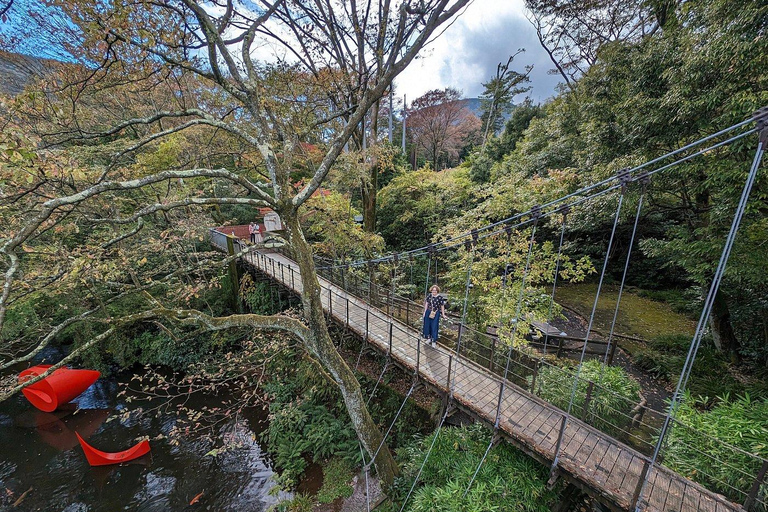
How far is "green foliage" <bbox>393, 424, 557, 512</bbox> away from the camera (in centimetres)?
374

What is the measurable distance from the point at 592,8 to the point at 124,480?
65.4ft

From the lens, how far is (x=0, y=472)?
22.7ft

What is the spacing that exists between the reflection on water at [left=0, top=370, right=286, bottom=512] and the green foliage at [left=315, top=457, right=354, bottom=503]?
1.08 metres

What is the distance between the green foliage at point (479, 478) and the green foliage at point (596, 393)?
4.08 feet

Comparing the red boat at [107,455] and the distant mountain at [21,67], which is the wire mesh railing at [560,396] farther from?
the distant mountain at [21,67]

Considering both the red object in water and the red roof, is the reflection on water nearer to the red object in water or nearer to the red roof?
the red object in water

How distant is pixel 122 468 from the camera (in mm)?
6922

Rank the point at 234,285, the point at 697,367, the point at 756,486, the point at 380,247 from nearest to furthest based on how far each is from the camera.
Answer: the point at 756,486
the point at 697,367
the point at 380,247
the point at 234,285

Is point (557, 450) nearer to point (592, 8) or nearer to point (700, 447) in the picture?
point (700, 447)

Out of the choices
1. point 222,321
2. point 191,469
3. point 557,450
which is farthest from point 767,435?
point 191,469

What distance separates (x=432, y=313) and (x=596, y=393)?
295 cm

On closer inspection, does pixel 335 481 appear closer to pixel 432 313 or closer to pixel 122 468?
pixel 432 313

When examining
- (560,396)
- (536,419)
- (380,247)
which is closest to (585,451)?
(536,419)

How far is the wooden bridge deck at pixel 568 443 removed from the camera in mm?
3289
